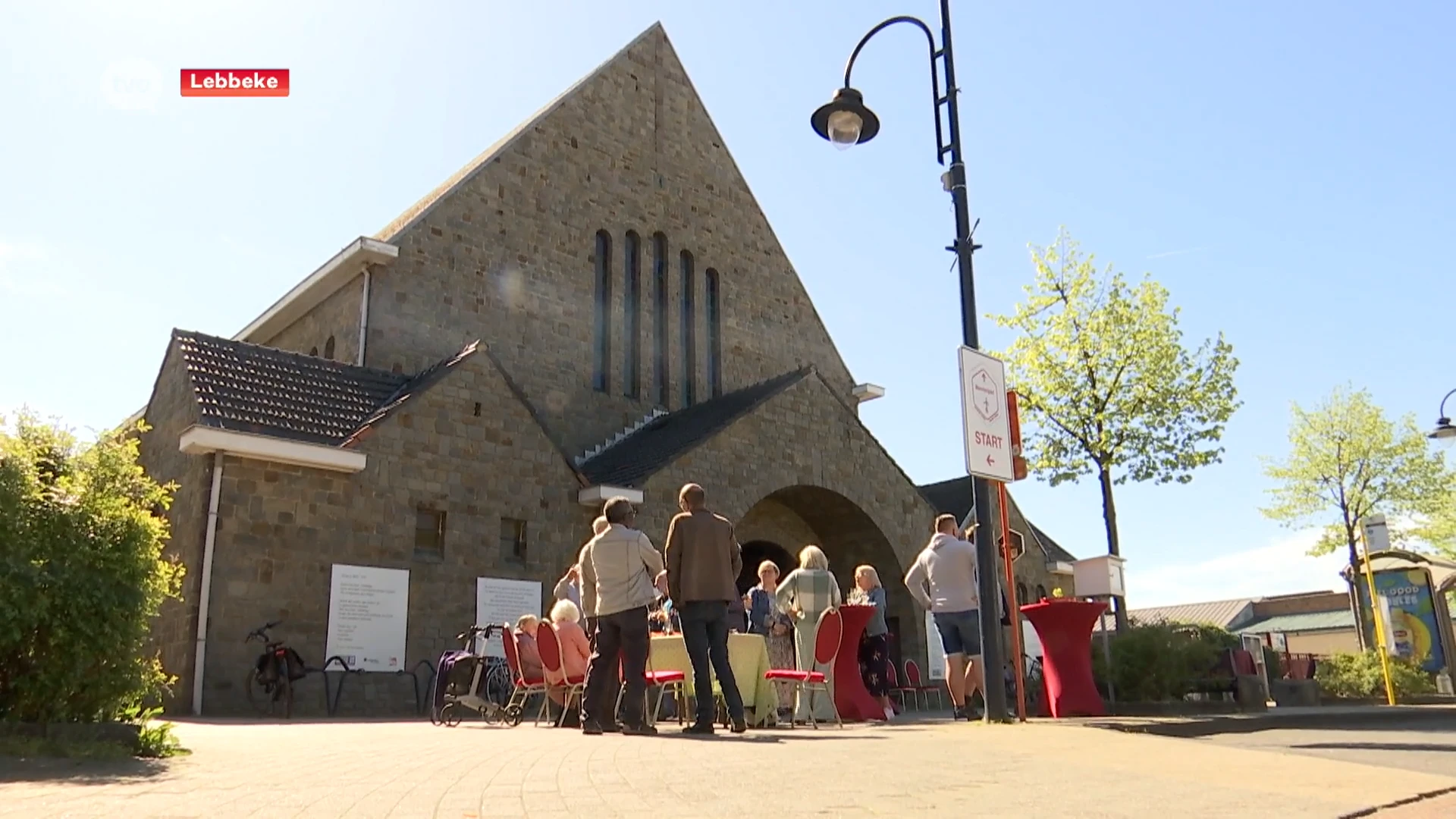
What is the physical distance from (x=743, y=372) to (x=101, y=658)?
2078 centimetres

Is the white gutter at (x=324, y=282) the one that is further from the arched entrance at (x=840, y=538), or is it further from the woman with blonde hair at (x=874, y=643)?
the woman with blonde hair at (x=874, y=643)

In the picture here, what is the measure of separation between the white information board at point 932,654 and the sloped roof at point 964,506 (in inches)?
96.8

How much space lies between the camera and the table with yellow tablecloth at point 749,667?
9.86m

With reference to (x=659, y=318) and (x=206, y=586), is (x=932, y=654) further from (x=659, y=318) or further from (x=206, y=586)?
(x=206, y=586)

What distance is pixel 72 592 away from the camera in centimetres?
702

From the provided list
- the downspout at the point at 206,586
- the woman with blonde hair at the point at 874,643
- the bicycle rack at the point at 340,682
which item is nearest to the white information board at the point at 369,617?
the bicycle rack at the point at 340,682

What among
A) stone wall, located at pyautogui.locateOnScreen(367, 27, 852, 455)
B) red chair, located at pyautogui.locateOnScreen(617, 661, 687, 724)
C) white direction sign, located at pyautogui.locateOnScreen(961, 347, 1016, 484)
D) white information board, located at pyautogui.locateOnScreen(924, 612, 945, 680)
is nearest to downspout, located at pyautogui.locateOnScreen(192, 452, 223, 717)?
stone wall, located at pyautogui.locateOnScreen(367, 27, 852, 455)

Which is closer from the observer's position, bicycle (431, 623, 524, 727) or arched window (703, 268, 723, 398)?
bicycle (431, 623, 524, 727)

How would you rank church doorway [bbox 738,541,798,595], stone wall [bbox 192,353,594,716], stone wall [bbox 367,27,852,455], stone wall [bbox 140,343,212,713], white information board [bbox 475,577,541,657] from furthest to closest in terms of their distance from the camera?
church doorway [bbox 738,541,798,595], stone wall [bbox 367,27,852,455], white information board [bbox 475,577,541,657], stone wall [bbox 192,353,594,716], stone wall [bbox 140,343,212,713]

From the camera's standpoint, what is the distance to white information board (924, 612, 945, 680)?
22.1 m

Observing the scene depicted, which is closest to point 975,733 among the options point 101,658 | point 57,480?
point 101,658

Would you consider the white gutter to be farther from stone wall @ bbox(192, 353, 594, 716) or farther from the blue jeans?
the blue jeans

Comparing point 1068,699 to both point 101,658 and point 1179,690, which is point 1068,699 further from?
point 101,658

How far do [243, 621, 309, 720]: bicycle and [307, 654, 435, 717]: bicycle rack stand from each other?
17.1 inches
